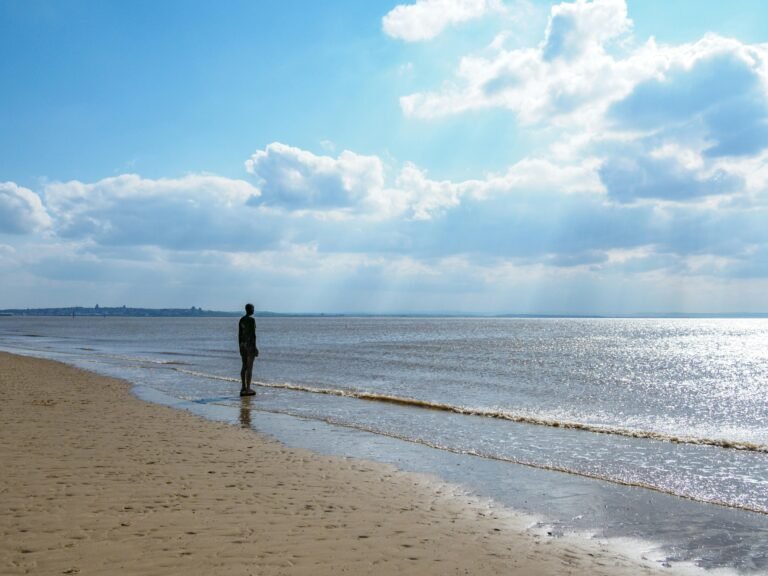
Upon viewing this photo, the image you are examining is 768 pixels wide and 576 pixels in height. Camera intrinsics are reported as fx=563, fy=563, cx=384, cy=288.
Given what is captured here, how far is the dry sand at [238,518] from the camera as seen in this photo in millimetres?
5402

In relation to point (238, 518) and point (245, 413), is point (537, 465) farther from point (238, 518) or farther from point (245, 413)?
point (245, 413)

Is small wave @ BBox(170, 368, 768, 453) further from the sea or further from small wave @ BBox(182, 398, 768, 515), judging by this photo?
small wave @ BBox(182, 398, 768, 515)

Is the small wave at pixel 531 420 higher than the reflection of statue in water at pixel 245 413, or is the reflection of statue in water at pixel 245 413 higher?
the reflection of statue in water at pixel 245 413

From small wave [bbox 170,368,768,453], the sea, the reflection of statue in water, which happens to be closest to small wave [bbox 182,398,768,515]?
the sea

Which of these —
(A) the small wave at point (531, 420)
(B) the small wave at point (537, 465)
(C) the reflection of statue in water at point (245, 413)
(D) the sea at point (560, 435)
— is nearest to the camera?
(D) the sea at point (560, 435)

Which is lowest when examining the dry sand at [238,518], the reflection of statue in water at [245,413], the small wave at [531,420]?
the small wave at [531,420]

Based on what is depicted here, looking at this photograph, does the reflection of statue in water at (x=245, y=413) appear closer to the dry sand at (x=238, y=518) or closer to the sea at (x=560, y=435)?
the sea at (x=560, y=435)

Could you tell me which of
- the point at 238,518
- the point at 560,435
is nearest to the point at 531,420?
the point at 560,435

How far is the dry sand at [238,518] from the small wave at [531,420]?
760 cm

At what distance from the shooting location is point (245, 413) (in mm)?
16375

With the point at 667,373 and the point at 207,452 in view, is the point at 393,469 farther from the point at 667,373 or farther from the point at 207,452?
the point at 667,373

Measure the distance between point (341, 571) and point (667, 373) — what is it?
114 feet

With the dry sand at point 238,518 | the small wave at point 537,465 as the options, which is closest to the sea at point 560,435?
the small wave at point 537,465

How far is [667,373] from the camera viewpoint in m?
35.0
